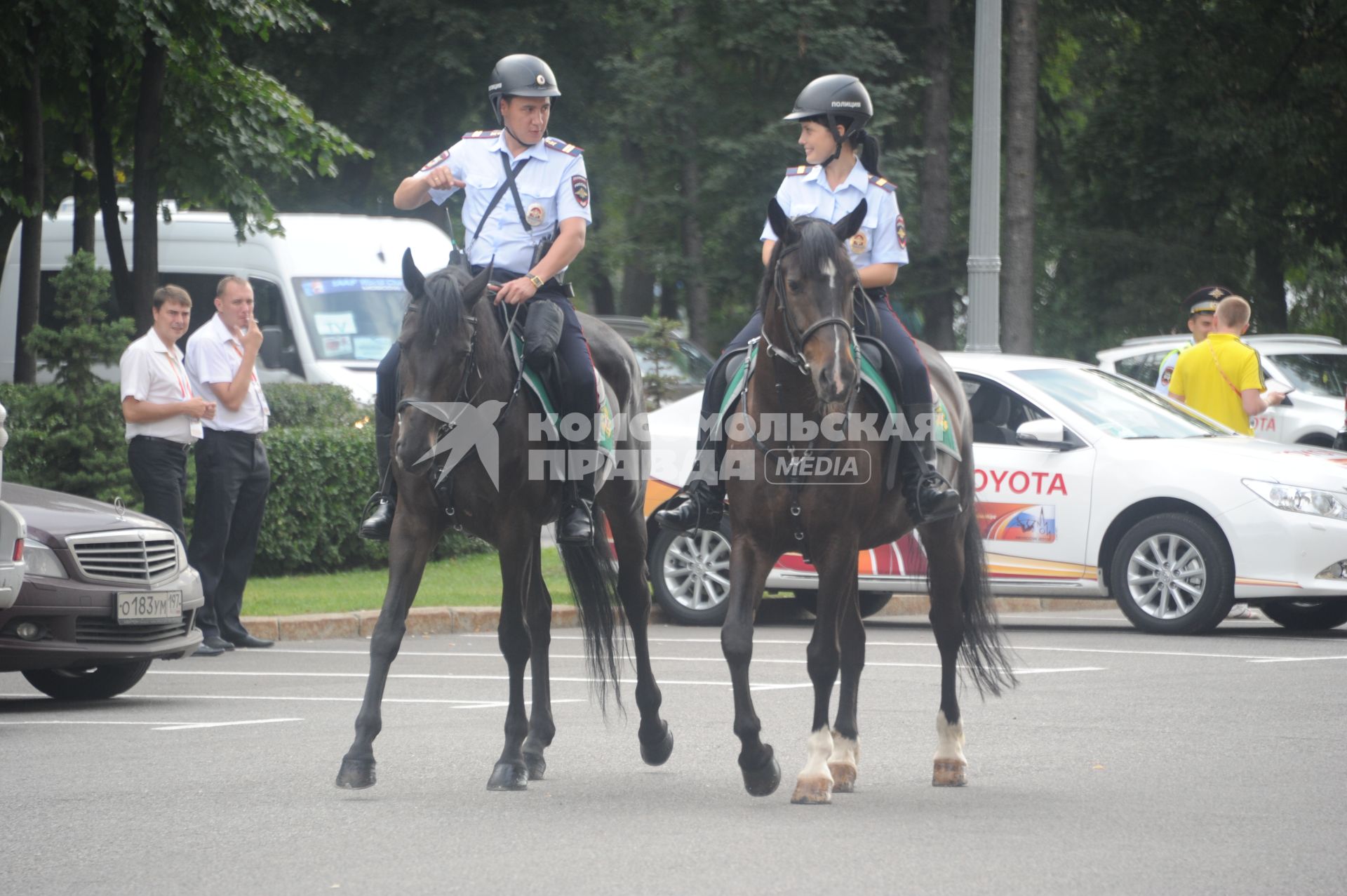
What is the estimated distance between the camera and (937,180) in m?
29.3

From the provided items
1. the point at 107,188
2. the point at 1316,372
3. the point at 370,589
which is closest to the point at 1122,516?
the point at 370,589

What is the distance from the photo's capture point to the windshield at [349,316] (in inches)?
842

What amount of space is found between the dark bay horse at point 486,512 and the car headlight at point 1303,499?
5.84 meters

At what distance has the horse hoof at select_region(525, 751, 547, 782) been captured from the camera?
26.5 ft

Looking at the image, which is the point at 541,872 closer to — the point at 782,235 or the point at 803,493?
the point at 803,493

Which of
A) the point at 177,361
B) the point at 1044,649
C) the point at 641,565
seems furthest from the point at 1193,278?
the point at 641,565

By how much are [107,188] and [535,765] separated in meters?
14.7

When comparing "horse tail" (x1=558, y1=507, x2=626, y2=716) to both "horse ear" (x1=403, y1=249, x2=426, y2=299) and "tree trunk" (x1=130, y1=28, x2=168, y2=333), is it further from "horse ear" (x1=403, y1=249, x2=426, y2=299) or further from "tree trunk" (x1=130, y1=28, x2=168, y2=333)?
"tree trunk" (x1=130, y1=28, x2=168, y2=333)

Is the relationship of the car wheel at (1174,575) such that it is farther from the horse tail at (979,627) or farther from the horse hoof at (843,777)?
the horse hoof at (843,777)

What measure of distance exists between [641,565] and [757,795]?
6.69 ft

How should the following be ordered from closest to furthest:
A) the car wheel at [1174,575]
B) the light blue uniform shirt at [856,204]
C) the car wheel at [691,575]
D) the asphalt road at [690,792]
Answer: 1. the asphalt road at [690,792]
2. the light blue uniform shirt at [856,204]
3. the car wheel at [1174,575]
4. the car wheel at [691,575]

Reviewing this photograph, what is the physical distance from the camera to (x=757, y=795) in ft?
24.3

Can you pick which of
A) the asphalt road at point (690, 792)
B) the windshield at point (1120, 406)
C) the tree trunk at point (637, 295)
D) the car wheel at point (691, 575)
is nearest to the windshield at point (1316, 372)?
the windshield at point (1120, 406)

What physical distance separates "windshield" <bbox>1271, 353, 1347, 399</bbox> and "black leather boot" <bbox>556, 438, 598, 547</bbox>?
56.7 feet
